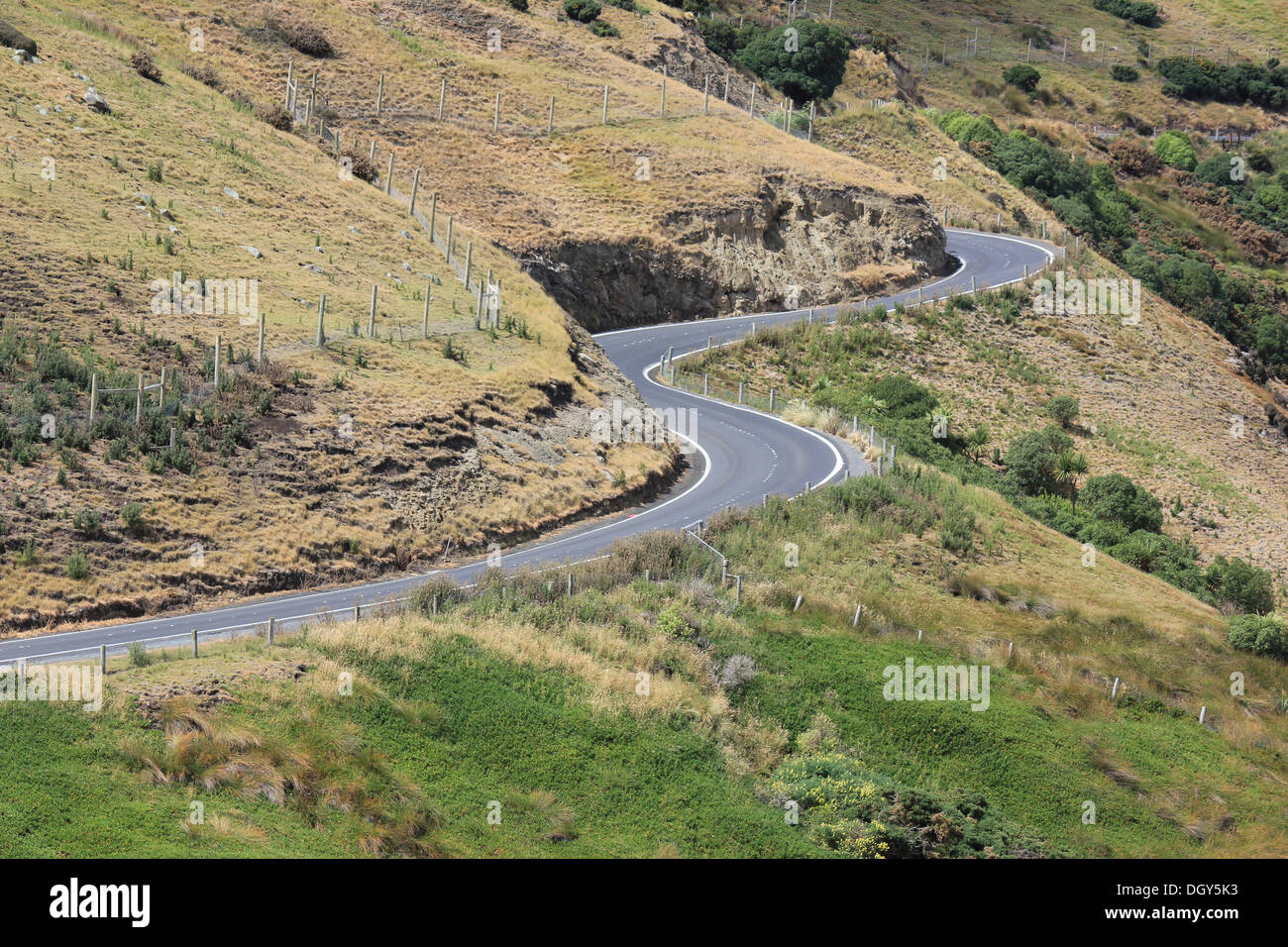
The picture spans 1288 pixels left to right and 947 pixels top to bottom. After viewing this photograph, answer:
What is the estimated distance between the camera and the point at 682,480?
135 ft

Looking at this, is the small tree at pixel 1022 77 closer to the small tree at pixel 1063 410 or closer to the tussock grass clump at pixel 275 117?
the small tree at pixel 1063 410

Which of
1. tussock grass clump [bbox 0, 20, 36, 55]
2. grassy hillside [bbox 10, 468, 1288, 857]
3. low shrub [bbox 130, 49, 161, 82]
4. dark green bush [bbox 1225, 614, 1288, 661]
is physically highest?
tussock grass clump [bbox 0, 20, 36, 55]

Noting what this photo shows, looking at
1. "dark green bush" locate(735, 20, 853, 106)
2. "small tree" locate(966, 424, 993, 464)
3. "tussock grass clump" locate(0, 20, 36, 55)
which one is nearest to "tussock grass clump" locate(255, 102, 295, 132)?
"tussock grass clump" locate(0, 20, 36, 55)

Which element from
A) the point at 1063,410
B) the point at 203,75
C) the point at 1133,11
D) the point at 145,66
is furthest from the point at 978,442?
the point at 1133,11

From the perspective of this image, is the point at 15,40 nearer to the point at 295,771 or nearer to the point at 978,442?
the point at 295,771

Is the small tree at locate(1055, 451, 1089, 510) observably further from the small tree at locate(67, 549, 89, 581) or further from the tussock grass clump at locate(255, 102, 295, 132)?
the small tree at locate(67, 549, 89, 581)

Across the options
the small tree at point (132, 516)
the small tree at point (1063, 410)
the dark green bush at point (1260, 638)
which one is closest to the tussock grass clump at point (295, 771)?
the small tree at point (132, 516)

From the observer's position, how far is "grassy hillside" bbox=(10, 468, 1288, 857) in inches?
859

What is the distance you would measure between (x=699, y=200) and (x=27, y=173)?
96.4 feet

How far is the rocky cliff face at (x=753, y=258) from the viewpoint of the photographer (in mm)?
58250

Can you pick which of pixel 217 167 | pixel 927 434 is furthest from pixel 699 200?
pixel 217 167

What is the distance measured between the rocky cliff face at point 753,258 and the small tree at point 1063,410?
11003mm

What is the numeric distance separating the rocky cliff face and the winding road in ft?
4.08
